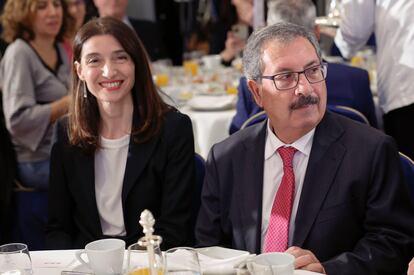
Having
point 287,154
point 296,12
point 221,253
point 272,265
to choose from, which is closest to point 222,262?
point 221,253

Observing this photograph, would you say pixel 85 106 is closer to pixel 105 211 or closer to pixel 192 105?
pixel 105 211

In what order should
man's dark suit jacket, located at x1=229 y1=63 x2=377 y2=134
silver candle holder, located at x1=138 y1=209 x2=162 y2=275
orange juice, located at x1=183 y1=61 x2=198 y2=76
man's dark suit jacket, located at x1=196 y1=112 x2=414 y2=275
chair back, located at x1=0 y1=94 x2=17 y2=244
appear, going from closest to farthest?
silver candle holder, located at x1=138 y1=209 x2=162 y2=275
man's dark suit jacket, located at x1=196 y1=112 x2=414 y2=275
man's dark suit jacket, located at x1=229 y1=63 x2=377 y2=134
chair back, located at x1=0 y1=94 x2=17 y2=244
orange juice, located at x1=183 y1=61 x2=198 y2=76

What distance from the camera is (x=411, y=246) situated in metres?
2.14

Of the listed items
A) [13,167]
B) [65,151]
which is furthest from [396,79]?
[13,167]

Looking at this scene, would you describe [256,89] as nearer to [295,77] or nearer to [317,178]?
[295,77]

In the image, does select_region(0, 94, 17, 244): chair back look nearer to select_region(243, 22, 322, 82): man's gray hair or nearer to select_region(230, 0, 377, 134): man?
select_region(230, 0, 377, 134): man

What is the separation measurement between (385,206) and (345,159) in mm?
188

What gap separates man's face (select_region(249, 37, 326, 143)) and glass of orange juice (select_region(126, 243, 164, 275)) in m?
0.77

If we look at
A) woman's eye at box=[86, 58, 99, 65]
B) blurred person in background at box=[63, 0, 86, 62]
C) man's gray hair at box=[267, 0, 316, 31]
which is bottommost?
blurred person in background at box=[63, 0, 86, 62]

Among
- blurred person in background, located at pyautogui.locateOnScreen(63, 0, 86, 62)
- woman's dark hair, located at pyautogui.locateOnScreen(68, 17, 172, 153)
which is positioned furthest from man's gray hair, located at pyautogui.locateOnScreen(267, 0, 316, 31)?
blurred person in background, located at pyautogui.locateOnScreen(63, 0, 86, 62)

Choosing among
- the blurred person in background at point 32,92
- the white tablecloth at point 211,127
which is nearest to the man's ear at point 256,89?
the white tablecloth at point 211,127

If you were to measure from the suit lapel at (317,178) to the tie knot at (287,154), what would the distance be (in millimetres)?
70

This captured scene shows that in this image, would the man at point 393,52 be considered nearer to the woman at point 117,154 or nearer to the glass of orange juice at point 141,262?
the woman at point 117,154

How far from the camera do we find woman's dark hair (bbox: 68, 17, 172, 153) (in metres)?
2.71
